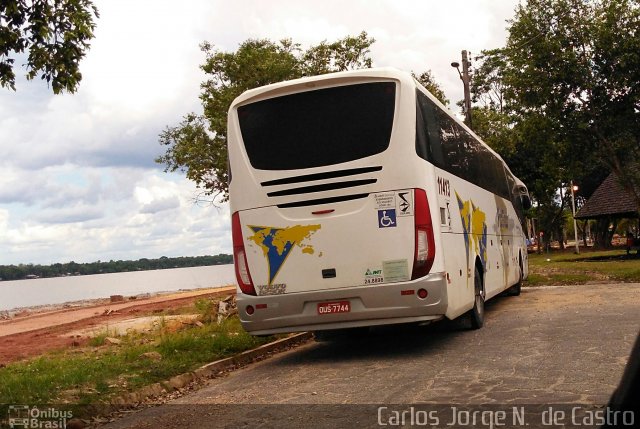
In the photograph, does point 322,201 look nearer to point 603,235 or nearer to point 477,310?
point 477,310

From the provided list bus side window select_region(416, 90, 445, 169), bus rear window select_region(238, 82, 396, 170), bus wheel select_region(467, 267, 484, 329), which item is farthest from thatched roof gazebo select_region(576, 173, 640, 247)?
bus rear window select_region(238, 82, 396, 170)

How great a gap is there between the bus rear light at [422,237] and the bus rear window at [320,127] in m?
0.88

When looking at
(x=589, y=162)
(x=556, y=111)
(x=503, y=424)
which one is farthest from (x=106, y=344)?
(x=589, y=162)

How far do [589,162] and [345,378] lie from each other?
2284cm

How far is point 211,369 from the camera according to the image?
388 inches

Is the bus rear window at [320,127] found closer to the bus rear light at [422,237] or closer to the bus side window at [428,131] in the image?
the bus side window at [428,131]

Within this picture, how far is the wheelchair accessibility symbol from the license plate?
1170 mm

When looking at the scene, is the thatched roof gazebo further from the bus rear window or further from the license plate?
the license plate

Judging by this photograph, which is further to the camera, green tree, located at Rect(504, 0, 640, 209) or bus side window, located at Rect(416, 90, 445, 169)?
green tree, located at Rect(504, 0, 640, 209)

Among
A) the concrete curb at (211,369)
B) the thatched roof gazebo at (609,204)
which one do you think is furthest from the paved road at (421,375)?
the thatched roof gazebo at (609,204)


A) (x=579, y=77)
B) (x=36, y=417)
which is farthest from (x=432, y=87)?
(x=36, y=417)

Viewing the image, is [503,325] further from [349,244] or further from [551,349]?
[349,244]

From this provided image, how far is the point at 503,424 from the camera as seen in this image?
17.9 feet

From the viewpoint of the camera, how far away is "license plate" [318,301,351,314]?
372 inches
